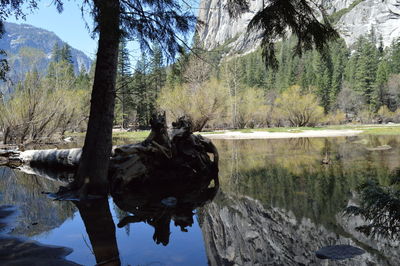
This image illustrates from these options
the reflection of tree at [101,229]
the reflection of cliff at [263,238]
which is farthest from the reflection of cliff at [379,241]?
the reflection of tree at [101,229]

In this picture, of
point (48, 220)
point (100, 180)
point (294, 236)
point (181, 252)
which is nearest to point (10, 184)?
point (100, 180)

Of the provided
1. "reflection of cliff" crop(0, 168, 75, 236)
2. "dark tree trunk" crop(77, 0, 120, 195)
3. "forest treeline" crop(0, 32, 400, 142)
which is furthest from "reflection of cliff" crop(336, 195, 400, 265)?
"dark tree trunk" crop(77, 0, 120, 195)

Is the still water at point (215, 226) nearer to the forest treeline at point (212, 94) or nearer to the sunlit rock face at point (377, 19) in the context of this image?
the forest treeline at point (212, 94)

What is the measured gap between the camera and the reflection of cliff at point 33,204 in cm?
472

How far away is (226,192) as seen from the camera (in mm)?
7023

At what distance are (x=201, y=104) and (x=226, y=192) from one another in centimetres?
3257

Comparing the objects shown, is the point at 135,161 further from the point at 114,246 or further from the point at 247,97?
the point at 247,97

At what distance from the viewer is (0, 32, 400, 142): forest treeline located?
7230 millimetres

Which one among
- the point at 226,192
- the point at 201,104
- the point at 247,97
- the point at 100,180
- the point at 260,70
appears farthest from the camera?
the point at 260,70

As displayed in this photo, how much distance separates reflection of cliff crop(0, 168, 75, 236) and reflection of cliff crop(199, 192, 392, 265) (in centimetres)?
239

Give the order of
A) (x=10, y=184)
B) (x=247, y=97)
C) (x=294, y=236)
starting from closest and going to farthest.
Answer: (x=294, y=236) < (x=10, y=184) < (x=247, y=97)

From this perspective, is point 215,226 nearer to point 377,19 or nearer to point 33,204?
point 33,204

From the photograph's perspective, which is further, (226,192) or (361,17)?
(361,17)

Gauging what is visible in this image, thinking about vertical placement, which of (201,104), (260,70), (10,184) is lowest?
(10,184)
